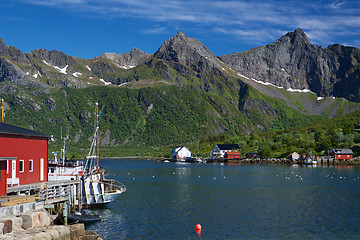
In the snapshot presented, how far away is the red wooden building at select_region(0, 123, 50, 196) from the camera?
4544cm

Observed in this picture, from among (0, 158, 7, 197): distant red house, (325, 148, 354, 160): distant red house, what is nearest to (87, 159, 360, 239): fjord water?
(0, 158, 7, 197): distant red house

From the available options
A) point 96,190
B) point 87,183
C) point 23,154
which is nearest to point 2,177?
point 23,154

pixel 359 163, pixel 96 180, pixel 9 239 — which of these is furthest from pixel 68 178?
pixel 359 163

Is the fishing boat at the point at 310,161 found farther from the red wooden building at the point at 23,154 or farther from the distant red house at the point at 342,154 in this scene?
the red wooden building at the point at 23,154

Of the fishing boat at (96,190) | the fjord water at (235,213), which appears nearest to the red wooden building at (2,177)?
the fjord water at (235,213)

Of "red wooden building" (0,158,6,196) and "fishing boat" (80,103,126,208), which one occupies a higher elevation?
"red wooden building" (0,158,6,196)

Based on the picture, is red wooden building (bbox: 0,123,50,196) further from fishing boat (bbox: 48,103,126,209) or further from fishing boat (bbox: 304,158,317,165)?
fishing boat (bbox: 304,158,317,165)

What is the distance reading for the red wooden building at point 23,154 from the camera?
45.4 m

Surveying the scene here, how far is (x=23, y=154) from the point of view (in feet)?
160

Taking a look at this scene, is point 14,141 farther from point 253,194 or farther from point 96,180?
point 253,194

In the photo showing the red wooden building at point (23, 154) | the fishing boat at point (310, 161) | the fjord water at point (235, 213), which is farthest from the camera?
the fishing boat at point (310, 161)

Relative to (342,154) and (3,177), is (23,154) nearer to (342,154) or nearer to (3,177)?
(3,177)

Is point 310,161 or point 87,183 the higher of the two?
point 87,183

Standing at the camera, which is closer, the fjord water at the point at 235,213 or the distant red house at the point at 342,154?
the fjord water at the point at 235,213
